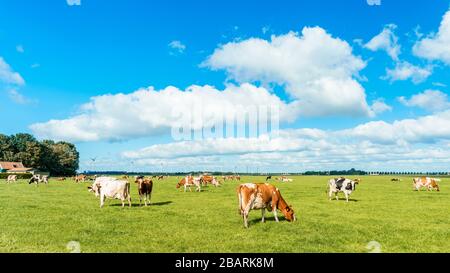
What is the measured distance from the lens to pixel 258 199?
55.5ft

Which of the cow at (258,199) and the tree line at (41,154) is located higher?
the tree line at (41,154)

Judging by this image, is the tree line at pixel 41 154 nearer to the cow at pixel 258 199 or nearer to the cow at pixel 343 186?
the cow at pixel 343 186

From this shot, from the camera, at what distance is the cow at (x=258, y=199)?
1658 centimetres

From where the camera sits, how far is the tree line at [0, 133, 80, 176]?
119m

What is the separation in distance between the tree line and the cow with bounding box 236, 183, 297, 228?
118127 mm

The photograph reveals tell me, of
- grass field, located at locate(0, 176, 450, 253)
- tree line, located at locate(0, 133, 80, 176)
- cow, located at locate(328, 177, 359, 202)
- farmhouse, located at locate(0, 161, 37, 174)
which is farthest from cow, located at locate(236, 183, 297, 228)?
farmhouse, located at locate(0, 161, 37, 174)

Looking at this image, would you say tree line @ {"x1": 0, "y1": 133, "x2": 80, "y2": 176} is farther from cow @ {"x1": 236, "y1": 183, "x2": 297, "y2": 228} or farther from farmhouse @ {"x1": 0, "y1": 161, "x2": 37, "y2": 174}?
cow @ {"x1": 236, "y1": 183, "x2": 297, "y2": 228}

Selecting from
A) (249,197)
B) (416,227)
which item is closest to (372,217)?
(416,227)

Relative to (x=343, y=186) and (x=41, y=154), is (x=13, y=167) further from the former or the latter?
(x=343, y=186)

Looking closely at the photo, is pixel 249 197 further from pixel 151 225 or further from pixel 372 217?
pixel 372 217

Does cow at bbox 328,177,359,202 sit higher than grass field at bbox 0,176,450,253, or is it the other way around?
cow at bbox 328,177,359,202

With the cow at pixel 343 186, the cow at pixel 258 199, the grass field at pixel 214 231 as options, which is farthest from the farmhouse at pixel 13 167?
the cow at pixel 258 199

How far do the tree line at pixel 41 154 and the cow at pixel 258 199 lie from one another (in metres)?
118
